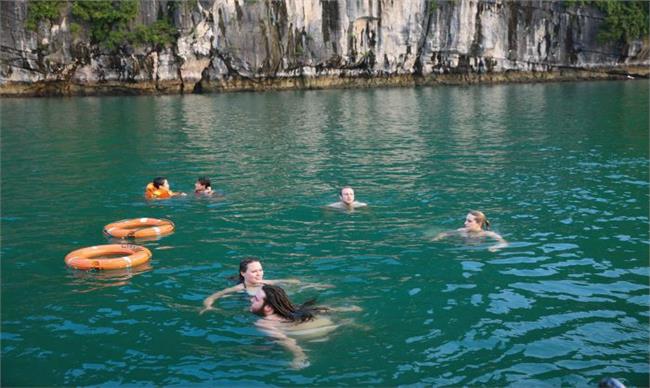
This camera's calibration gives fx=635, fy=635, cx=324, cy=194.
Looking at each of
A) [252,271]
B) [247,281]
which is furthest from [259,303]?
[247,281]

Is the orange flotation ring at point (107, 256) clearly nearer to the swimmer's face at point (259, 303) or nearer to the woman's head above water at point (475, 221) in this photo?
the swimmer's face at point (259, 303)

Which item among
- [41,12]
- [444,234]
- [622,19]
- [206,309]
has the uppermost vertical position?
[41,12]

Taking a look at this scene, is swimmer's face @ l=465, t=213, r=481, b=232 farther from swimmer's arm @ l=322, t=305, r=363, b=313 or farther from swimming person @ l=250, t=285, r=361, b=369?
swimming person @ l=250, t=285, r=361, b=369

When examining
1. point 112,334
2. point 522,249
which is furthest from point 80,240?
point 522,249

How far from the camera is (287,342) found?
25.6 ft

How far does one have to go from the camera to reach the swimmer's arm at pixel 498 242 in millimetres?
11828

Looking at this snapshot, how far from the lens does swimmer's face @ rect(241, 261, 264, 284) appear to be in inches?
358

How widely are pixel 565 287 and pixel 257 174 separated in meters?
11.6

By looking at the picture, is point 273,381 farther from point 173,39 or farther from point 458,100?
point 173,39

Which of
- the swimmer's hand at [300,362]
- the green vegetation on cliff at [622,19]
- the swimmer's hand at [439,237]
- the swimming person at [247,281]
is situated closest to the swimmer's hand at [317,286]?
the swimming person at [247,281]

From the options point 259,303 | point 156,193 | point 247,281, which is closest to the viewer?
point 259,303

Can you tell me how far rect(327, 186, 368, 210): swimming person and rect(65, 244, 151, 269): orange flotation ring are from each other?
190 inches

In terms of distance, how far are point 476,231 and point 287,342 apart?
18.6 feet

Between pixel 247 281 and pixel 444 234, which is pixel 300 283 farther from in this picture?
pixel 444 234
